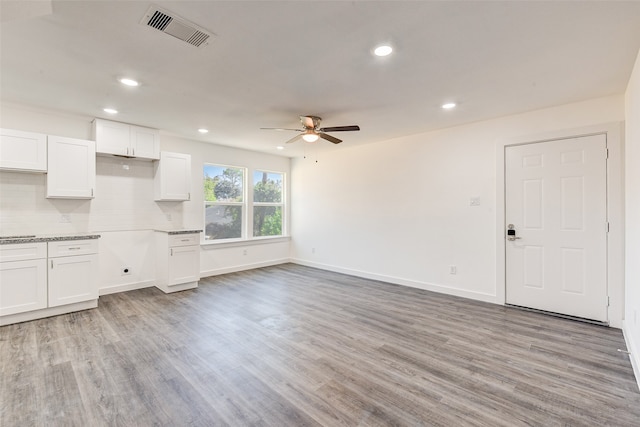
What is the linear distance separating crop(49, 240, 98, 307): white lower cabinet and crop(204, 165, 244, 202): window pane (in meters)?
2.24

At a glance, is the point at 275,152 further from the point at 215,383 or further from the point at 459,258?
the point at 215,383

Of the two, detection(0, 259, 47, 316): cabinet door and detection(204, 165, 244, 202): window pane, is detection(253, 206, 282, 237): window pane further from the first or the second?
detection(0, 259, 47, 316): cabinet door

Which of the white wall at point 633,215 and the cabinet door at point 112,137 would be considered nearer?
the white wall at point 633,215

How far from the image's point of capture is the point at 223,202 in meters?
6.05

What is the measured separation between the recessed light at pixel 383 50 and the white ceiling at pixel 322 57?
0.26ft

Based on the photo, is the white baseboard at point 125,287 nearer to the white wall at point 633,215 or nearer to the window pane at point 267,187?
the window pane at point 267,187

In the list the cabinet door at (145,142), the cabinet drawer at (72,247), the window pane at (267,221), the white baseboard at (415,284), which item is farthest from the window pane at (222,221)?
the cabinet drawer at (72,247)

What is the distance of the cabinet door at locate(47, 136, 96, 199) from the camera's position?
149 inches

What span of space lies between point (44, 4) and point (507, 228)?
5065 millimetres

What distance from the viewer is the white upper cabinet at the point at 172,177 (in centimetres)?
488

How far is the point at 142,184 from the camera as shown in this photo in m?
4.93

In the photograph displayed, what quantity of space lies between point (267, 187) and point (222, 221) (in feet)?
4.62

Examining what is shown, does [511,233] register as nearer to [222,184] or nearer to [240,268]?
[240,268]

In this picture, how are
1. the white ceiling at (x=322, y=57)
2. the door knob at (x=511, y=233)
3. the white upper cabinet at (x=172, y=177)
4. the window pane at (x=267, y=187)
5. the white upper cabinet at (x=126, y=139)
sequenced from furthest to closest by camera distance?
the window pane at (x=267, y=187)
the white upper cabinet at (x=172, y=177)
the white upper cabinet at (x=126, y=139)
the door knob at (x=511, y=233)
the white ceiling at (x=322, y=57)
